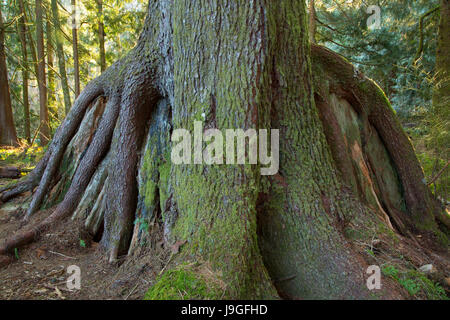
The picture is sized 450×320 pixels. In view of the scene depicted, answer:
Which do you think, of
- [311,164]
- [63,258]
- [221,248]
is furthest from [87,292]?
[311,164]

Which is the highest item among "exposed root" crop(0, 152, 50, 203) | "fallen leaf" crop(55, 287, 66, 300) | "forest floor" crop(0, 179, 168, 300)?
"exposed root" crop(0, 152, 50, 203)

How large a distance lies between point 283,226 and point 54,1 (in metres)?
13.1

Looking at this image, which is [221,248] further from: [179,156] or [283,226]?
[179,156]

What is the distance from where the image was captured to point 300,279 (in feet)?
9.34

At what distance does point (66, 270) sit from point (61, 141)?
2185mm

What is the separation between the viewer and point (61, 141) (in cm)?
482

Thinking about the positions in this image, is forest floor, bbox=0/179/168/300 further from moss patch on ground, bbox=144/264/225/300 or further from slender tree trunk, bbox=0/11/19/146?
slender tree trunk, bbox=0/11/19/146

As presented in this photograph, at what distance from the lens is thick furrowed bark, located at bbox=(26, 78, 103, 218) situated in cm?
468

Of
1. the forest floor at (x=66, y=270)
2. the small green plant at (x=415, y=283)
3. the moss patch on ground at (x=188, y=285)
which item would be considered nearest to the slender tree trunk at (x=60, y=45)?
the forest floor at (x=66, y=270)

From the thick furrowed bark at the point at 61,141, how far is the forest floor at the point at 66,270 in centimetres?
32

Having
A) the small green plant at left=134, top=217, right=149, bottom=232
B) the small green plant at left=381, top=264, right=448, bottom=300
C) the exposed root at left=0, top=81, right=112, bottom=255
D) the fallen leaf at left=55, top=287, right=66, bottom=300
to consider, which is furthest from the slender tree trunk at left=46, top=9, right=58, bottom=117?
the small green plant at left=381, top=264, right=448, bottom=300

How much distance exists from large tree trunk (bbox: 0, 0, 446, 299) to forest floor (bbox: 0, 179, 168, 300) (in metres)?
0.20

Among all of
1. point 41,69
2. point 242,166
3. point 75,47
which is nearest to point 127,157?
point 242,166

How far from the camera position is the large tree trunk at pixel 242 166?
275cm
